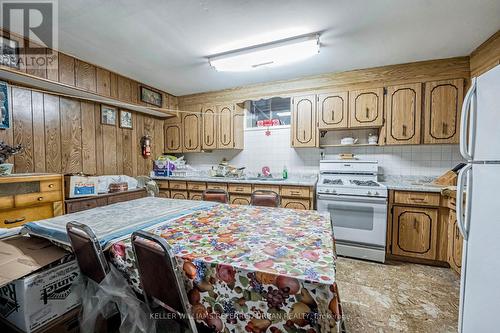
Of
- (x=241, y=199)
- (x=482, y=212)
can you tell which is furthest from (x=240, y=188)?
(x=482, y=212)

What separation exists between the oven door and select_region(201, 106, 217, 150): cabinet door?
2.05m

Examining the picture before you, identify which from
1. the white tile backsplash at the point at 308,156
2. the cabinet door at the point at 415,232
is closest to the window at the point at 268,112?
the white tile backsplash at the point at 308,156

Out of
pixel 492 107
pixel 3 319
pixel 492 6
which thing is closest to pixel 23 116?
pixel 3 319

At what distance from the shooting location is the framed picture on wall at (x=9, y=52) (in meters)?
1.91

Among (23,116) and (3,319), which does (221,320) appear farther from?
(23,116)

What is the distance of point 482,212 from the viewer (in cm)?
110

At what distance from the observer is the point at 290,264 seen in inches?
33.2

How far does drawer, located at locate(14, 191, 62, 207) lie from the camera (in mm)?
1918

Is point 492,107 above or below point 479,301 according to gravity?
above

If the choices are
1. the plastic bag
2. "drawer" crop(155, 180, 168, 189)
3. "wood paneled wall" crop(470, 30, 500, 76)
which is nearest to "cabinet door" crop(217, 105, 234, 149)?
"drawer" crop(155, 180, 168, 189)

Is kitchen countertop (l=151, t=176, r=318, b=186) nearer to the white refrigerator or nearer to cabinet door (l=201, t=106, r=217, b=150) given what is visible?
cabinet door (l=201, t=106, r=217, b=150)

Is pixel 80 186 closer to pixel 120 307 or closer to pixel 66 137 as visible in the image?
pixel 66 137

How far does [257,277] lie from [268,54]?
2.17 m

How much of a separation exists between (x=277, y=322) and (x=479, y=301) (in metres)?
1.13
